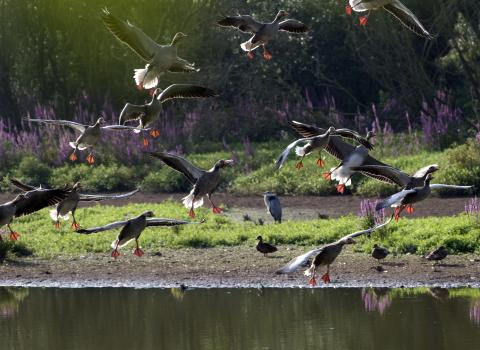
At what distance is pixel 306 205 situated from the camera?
21.6m

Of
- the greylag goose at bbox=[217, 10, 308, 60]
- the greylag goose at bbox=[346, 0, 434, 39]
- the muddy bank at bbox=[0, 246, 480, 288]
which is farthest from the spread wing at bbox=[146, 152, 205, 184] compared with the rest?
the muddy bank at bbox=[0, 246, 480, 288]

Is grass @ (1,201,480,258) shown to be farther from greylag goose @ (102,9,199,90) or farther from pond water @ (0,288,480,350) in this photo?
greylag goose @ (102,9,199,90)

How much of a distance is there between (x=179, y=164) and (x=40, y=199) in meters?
1.46

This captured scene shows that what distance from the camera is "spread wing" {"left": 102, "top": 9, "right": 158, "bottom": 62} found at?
464 inches

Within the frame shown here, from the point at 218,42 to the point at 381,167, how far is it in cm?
1835

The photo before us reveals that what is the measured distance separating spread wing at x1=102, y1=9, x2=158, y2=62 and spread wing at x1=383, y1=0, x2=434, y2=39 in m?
2.56

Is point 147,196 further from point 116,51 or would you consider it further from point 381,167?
point 381,167

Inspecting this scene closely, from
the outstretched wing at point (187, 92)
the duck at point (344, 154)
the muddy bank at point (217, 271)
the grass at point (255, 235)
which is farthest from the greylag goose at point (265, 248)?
the outstretched wing at point (187, 92)

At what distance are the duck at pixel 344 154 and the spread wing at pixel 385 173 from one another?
0.13m

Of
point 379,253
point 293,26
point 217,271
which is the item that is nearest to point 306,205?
point 217,271

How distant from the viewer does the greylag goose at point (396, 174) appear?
11.5 metres

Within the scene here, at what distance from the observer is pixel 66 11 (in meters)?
29.1

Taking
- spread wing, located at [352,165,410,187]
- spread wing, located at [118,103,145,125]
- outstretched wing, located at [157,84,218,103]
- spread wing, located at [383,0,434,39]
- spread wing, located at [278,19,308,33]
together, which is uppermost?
spread wing, located at [383,0,434,39]

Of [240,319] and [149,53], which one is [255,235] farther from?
[149,53]
